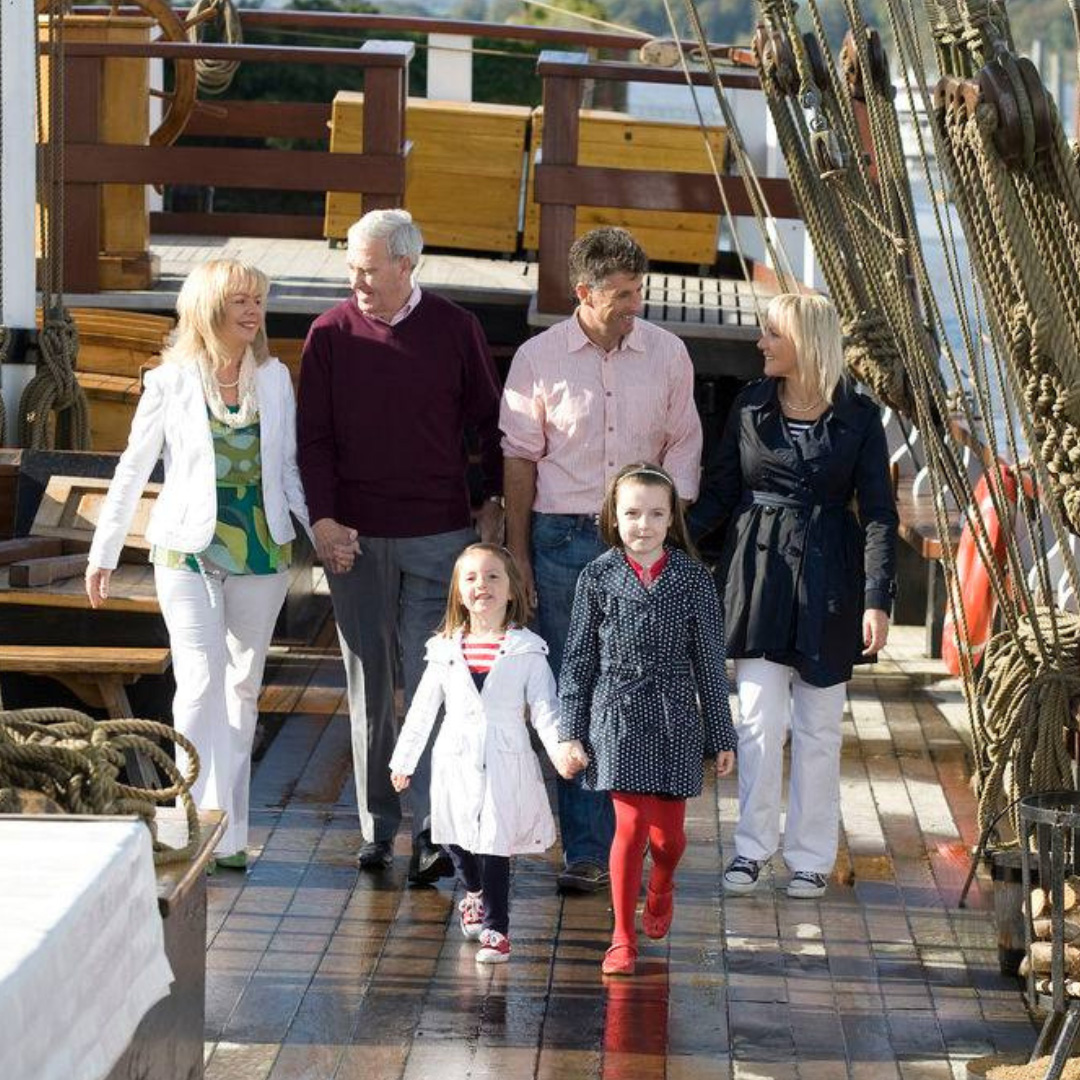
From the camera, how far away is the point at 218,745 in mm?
5855

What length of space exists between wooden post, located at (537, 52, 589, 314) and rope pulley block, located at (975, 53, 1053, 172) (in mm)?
5279

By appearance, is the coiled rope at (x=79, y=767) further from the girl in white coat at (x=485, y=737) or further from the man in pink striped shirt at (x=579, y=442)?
the man in pink striped shirt at (x=579, y=442)

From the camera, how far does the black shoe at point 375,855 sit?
6.00m

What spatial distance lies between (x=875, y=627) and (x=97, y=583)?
1.87m

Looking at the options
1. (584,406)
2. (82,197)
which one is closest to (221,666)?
(584,406)

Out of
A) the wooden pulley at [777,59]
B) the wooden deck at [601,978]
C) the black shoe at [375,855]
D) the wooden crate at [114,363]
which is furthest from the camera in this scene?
the wooden crate at [114,363]

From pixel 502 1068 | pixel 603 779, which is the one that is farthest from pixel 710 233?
pixel 502 1068

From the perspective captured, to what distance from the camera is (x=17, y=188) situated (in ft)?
26.6

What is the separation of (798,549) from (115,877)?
115 inches

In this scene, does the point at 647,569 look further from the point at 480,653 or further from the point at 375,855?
the point at 375,855

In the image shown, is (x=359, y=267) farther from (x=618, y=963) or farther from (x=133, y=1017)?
(x=133, y=1017)

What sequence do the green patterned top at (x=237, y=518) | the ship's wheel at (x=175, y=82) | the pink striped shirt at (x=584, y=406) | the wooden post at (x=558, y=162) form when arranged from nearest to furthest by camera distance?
the green patterned top at (x=237, y=518) → the pink striped shirt at (x=584, y=406) → the wooden post at (x=558, y=162) → the ship's wheel at (x=175, y=82)

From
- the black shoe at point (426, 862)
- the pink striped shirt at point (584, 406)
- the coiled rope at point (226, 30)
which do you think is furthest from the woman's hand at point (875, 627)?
the coiled rope at point (226, 30)

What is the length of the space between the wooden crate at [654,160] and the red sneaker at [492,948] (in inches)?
282
